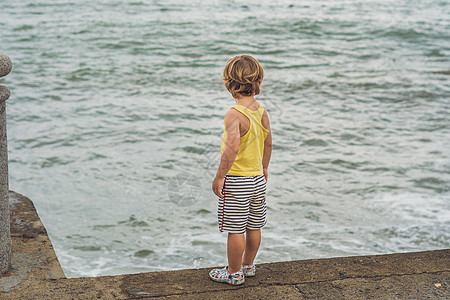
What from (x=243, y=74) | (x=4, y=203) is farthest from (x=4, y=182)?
(x=243, y=74)

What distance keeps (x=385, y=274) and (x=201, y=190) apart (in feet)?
12.2

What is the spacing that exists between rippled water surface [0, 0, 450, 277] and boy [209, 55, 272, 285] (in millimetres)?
1875

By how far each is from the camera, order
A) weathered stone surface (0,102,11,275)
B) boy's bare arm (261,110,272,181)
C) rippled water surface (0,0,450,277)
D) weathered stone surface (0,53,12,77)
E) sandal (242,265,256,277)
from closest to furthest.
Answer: weathered stone surface (0,53,12,77), weathered stone surface (0,102,11,275), boy's bare arm (261,110,272,181), sandal (242,265,256,277), rippled water surface (0,0,450,277)

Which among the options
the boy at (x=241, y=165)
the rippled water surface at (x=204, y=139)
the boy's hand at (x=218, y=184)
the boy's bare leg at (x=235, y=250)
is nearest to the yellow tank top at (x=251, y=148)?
the boy at (x=241, y=165)

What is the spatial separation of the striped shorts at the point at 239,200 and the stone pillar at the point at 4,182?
1.11 meters

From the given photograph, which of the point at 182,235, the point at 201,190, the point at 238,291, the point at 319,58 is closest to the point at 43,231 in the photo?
the point at 238,291

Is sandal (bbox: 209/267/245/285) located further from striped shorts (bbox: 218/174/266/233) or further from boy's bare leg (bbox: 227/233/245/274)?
striped shorts (bbox: 218/174/266/233)

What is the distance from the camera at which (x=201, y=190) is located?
6.41m

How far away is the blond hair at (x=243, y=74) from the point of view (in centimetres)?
259

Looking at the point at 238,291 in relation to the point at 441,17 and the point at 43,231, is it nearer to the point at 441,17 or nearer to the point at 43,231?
the point at 43,231

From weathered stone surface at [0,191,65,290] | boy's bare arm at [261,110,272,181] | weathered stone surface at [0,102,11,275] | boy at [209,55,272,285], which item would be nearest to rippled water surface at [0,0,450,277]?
weathered stone surface at [0,191,65,290]

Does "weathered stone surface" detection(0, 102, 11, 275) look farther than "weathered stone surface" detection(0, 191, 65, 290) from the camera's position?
No

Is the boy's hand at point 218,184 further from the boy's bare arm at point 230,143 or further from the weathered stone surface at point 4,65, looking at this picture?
the weathered stone surface at point 4,65

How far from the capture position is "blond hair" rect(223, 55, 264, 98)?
8.48 ft
